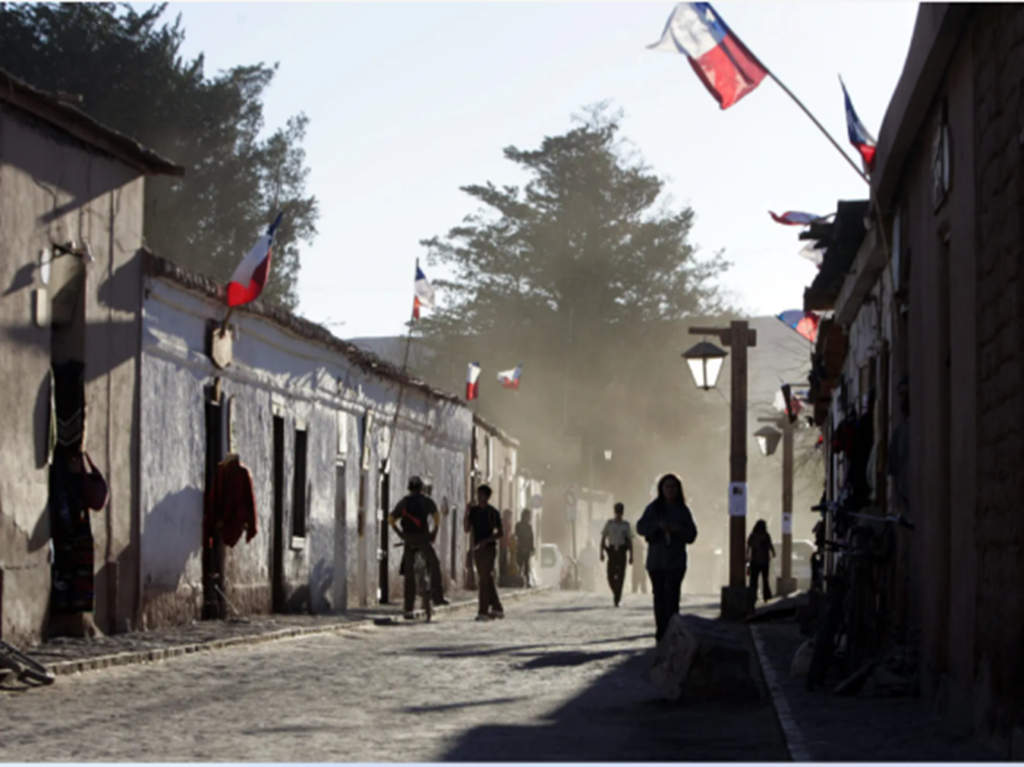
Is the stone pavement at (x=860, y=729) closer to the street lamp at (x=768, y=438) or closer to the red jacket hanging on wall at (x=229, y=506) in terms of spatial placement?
the red jacket hanging on wall at (x=229, y=506)

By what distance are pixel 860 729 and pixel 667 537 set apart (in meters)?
6.14

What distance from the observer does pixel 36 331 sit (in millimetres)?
14836

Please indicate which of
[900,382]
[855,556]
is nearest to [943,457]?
[855,556]

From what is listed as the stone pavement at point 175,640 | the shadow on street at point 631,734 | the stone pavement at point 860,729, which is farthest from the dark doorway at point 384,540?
the shadow on street at point 631,734

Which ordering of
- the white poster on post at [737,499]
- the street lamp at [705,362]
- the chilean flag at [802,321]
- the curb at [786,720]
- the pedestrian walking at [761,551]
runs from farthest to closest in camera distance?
1. the pedestrian walking at [761,551]
2. the chilean flag at [802,321]
3. the white poster on post at [737,499]
4. the street lamp at [705,362]
5. the curb at [786,720]

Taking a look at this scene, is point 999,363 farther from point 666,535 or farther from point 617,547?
point 617,547

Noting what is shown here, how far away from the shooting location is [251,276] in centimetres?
1839

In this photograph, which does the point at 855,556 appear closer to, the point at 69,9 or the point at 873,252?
the point at 873,252

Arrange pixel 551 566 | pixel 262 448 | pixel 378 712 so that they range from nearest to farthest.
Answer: pixel 378 712 < pixel 262 448 < pixel 551 566

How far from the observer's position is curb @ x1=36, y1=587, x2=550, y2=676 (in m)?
12.3

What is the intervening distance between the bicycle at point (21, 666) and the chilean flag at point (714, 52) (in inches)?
298

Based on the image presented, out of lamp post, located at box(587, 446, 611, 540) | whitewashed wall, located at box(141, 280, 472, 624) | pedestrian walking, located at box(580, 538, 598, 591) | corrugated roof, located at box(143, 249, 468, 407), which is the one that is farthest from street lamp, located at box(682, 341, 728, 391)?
lamp post, located at box(587, 446, 611, 540)

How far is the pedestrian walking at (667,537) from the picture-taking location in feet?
49.5

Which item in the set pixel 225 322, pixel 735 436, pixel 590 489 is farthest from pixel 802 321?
pixel 590 489
